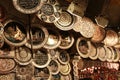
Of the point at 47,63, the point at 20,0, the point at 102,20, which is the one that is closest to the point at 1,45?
the point at 20,0

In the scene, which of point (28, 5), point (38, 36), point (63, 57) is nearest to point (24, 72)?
point (38, 36)

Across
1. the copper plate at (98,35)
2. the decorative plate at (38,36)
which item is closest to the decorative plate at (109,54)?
the copper plate at (98,35)

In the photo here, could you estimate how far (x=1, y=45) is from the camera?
235 cm

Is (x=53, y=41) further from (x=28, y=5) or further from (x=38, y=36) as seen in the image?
(x=28, y=5)

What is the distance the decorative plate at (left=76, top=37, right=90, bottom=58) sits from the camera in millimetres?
3049

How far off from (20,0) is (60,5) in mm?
518

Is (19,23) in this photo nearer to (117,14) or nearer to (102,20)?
(102,20)

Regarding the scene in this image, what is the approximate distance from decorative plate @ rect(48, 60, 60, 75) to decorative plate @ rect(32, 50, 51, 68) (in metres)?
0.13

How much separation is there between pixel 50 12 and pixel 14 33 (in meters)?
0.39

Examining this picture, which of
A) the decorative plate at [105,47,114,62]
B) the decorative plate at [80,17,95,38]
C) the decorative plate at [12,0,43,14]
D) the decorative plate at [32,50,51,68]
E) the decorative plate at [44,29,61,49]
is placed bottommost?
the decorative plate at [105,47,114,62]

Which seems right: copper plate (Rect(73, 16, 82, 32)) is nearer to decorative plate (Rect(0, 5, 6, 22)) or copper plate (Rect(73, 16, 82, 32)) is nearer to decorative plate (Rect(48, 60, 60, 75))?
decorative plate (Rect(48, 60, 60, 75))

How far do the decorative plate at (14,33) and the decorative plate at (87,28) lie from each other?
71 cm

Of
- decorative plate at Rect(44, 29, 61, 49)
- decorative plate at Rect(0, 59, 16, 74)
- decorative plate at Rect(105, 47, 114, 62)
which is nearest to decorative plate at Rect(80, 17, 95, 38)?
decorative plate at Rect(44, 29, 61, 49)

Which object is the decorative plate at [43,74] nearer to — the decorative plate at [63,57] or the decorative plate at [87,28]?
the decorative plate at [63,57]
